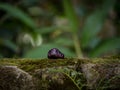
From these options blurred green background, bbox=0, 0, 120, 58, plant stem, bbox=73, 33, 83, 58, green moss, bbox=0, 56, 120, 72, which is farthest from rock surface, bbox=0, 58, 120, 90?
plant stem, bbox=73, 33, 83, 58

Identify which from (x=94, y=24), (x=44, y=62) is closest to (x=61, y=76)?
(x=44, y=62)

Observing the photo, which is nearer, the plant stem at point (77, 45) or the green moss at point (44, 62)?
the green moss at point (44, 62)

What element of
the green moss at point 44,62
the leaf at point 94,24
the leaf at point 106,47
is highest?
the leaf at point 94,24

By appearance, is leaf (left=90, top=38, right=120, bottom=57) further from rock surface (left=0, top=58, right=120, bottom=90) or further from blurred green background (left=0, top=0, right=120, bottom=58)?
rock surface (left=0, top=58, right=120, bottom=90)

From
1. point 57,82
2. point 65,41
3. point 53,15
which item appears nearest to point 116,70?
point 57,82

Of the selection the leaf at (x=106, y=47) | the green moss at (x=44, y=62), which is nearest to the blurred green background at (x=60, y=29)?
the leaf at (x=106, y=47)

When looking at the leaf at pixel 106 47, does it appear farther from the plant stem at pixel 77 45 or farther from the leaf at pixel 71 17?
the leaf at pixel 71 17

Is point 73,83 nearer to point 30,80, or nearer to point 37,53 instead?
point 30,80

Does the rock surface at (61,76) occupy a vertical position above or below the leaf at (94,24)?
below
